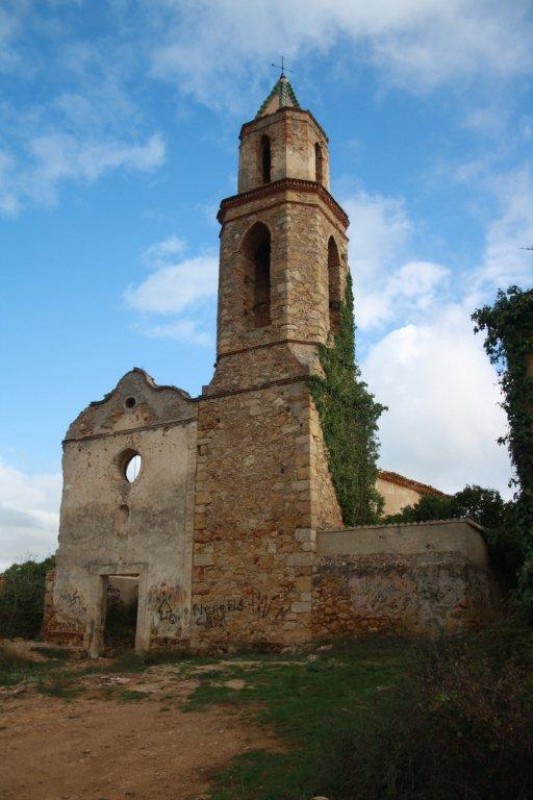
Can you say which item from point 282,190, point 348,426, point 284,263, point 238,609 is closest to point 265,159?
point 282,190

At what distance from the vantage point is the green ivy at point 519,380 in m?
9.77

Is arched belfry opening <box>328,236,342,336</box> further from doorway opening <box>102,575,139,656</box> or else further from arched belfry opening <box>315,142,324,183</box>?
doorway opening <box>102,575,139,656</box>

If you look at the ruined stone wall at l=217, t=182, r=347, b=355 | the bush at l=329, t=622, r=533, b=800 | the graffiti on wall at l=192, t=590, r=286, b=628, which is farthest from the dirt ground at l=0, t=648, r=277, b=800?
the ruined stone wall at l=217, t=182, r=347, b=355

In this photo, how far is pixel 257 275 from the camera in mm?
17203

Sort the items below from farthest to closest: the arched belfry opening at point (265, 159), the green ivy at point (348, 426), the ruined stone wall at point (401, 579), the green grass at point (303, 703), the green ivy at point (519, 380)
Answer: the arched belfry opening at point (265, 159), the green ivy at point (348, 426), the ruined stone wall at point (401, 579), the green ivy at point (519, 380), the green grass at point (303, 703)

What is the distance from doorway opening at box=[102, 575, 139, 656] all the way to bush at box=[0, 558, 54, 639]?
2213 millimetres

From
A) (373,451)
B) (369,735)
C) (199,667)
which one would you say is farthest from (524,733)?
(373,451)

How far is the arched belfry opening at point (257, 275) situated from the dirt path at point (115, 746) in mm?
9527

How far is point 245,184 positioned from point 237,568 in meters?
9.50

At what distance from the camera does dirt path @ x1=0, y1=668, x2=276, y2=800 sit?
230 inches

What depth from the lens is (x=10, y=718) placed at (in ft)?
27.4

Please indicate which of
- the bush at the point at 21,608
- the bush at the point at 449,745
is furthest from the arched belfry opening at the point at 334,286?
the bush at the point at 449,745

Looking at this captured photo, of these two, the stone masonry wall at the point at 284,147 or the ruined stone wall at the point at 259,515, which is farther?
the stone masonry wall at the point at 284,147

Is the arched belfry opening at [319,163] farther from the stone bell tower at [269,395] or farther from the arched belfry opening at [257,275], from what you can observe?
the arched belfry opening at [257,275]
